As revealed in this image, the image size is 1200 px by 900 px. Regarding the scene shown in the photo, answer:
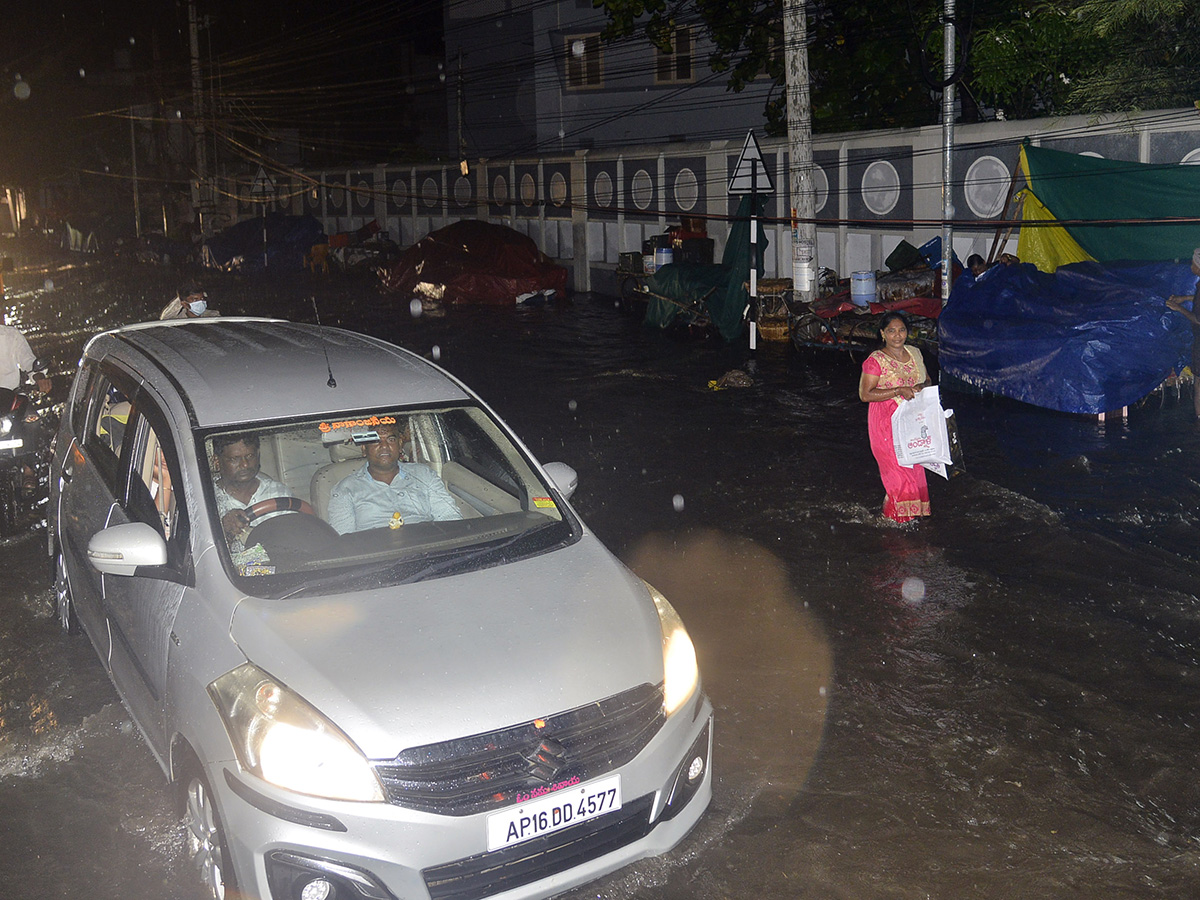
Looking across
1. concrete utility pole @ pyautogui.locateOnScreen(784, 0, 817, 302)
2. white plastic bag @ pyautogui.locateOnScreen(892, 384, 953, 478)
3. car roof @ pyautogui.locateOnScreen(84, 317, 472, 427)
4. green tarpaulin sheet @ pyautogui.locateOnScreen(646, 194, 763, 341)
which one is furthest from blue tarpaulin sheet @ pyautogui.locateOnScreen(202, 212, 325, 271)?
car roof @ pyautogui.locateOnScreen(84, 317, 472, 427)

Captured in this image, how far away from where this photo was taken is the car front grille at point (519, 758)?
3.24m

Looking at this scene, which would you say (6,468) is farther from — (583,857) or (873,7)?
(873,7)

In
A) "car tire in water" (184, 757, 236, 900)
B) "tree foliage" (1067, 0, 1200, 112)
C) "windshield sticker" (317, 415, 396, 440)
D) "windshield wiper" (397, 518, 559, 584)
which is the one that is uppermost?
"tree foliage" (1067, 0, 1200, 112)

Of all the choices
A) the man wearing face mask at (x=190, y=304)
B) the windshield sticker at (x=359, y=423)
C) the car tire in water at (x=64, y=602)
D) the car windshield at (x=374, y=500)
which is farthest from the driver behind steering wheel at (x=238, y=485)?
the man wearing face mask at (x=190, y=304)

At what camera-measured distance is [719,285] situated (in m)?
18.3

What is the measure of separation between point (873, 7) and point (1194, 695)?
22.7 meters

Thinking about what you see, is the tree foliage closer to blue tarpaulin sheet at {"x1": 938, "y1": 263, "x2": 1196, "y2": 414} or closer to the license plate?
blue tarpaulin sheet at {"x1": 938, "y1": 263, "x2": 1196, "y2": 414}

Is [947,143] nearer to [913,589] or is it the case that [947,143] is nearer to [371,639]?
[913,589]

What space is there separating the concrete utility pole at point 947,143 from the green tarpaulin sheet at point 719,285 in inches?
106

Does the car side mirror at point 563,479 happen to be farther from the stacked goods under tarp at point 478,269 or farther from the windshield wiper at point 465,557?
the stacked goods under tarp at point 478,269

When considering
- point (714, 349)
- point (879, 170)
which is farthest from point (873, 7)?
point (714, 349)

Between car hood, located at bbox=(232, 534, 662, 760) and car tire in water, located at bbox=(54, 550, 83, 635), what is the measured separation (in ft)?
9.11

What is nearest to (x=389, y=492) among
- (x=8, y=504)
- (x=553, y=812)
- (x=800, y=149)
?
(x=553, y=812)

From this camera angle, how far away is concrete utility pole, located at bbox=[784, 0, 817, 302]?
17281mm
